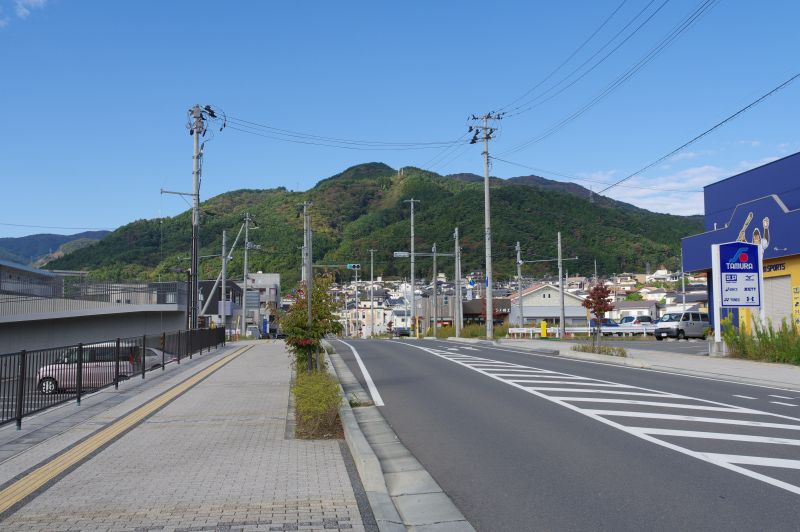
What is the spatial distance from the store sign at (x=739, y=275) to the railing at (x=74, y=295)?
97.8 ft

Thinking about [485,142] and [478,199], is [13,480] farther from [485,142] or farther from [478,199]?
[478,199]

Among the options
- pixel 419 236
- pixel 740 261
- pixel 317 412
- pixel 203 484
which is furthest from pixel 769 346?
pixel 419 236

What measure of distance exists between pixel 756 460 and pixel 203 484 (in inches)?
248

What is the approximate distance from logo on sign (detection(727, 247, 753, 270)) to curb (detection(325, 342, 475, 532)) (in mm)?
18679

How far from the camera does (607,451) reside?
8977 millimetres

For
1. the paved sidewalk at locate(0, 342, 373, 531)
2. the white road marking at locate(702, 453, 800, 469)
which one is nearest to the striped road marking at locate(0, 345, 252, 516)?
the paved sidewalk at locate(0, 342, 373, 531)

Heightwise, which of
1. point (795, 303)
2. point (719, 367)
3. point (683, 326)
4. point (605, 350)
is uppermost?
point (795, 303)

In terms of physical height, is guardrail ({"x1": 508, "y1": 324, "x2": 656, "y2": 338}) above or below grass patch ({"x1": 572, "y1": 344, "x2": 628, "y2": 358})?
above

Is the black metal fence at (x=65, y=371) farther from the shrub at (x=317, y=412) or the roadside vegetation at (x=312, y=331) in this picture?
the shrub at (x=317, y=412)

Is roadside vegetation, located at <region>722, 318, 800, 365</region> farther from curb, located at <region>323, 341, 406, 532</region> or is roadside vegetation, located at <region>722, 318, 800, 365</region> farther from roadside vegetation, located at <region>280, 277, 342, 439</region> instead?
curb, located at <region>323, 341, 406, 532</region>

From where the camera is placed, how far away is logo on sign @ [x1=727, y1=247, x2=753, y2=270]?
2492 centimetres

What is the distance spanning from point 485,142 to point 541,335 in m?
14.6

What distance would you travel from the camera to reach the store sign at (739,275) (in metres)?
24.9

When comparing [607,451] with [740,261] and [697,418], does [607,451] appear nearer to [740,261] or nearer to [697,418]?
[697,418]
